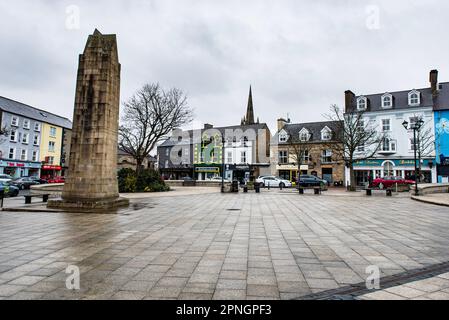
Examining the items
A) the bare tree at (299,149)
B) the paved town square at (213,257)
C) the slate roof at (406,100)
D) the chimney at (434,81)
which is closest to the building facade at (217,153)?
the bare tree at (299,149)

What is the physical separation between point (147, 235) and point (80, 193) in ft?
23.5

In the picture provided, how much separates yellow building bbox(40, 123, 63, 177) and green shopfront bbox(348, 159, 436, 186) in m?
53.9

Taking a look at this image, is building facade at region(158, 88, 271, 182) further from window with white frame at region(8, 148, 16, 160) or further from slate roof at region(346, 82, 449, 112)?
window with white frame at region(8, 148, 16, 160)

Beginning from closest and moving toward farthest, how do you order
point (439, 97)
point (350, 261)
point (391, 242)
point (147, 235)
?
point (350, 261)
point (391, 242)
point (147, 235)
point (439, 97)

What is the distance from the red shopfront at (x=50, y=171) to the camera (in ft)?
162

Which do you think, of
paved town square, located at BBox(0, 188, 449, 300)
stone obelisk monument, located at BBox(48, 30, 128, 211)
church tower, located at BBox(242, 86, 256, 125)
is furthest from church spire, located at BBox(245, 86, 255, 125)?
paved town square, located at BBox(0, 188, 449, 300)

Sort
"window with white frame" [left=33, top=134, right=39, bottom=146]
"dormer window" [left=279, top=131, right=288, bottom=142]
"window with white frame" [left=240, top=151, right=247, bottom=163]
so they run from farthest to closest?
"window with white frame" [left=240, top=151, right=247, bottom=163] → "dormer window" [left=279, top=131, right=288, bottom=142] → "window with white frame" [left=33, top=134, right=39, bottom=146]

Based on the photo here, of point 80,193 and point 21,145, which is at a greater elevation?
point 21,145

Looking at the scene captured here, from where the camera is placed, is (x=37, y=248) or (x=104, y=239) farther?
(x=104, y=239)

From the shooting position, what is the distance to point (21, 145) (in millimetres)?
44344

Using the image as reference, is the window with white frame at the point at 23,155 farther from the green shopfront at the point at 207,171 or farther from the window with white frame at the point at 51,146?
the green shopfront at the point at 207,171

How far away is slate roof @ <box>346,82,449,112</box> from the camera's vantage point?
35925mm

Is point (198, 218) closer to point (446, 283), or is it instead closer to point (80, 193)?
point (80, 193)

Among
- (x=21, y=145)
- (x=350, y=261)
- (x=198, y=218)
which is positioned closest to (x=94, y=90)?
(x=198, y=218)
